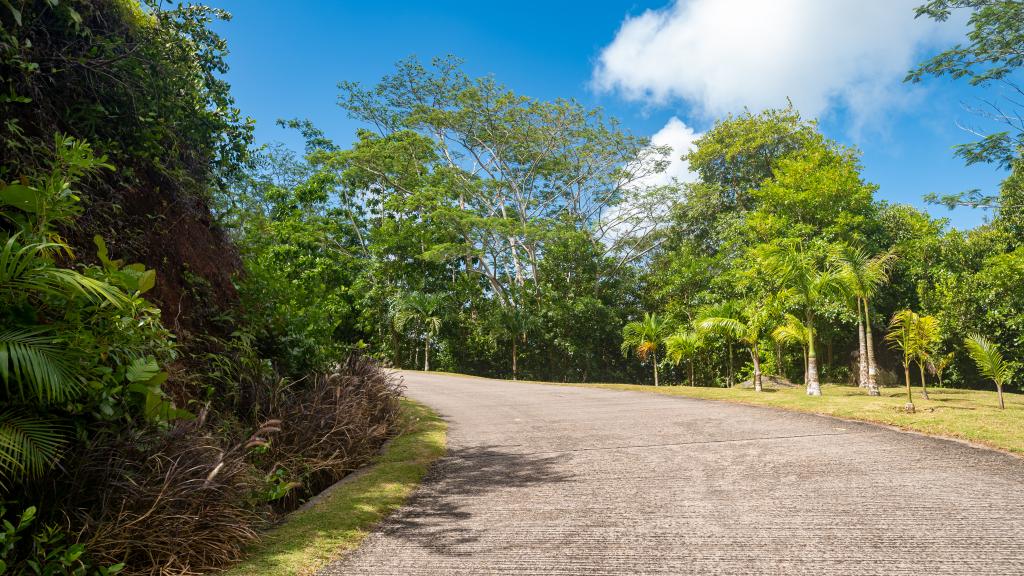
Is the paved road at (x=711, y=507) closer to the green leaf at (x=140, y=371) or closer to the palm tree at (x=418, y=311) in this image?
the green leaf at (x=140, y=371)

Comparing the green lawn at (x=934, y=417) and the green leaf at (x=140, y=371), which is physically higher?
the green leaf at (x=140, y=371)

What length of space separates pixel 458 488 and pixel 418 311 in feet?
58.5

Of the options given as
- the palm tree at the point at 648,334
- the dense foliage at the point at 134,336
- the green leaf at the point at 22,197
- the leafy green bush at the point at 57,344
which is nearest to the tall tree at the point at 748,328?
the palm tree at the point at 648,334

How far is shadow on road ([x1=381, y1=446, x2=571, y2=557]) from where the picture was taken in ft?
12.8

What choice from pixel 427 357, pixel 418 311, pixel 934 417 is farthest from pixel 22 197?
pixel 427 357

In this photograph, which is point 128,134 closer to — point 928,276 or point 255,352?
point 255,352

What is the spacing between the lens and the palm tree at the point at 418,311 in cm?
2239

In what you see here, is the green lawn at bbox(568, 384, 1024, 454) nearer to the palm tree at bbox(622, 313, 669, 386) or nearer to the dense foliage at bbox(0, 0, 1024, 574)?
the dense foliage at bbox(0, 0, 1024, 574)

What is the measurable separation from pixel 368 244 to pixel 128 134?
21157 mm

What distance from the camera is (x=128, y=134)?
5.19 meters

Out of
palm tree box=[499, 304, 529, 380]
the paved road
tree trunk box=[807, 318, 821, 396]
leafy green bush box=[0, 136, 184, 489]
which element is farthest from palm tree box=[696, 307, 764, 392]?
leafy green bush box=[0, 136, 184, 489]

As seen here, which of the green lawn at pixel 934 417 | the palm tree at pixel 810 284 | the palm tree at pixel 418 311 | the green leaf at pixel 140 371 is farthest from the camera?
the palm tree at pixel 418 311

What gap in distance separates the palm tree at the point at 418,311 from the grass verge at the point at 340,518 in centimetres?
1584

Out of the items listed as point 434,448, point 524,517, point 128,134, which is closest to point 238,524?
point 524,517
